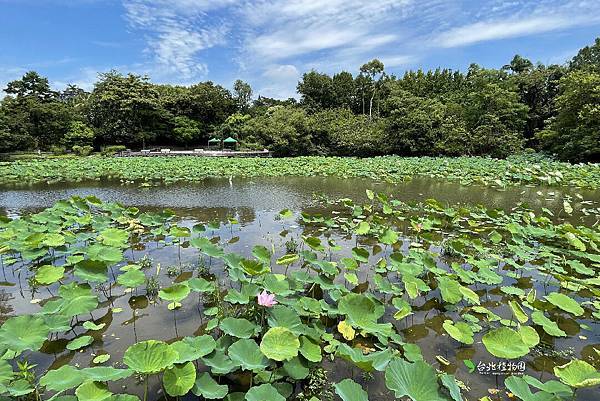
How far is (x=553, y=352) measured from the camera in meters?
2.81

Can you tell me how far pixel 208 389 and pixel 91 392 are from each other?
58cm

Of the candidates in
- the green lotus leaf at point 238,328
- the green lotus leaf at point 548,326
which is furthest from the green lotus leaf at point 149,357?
the green lotus leaf at point 548,326

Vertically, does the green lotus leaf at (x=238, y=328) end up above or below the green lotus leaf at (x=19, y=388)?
above

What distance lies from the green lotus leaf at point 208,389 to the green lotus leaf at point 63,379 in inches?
24.1

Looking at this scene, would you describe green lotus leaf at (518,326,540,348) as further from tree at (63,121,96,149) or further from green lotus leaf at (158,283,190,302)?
tree at (63,121,96,149)

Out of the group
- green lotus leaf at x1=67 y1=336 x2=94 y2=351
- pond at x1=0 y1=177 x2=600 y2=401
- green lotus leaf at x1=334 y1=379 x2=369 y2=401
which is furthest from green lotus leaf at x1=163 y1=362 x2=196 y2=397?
green lotus leaf at x1=67 y1=336 x2=94 y2=351

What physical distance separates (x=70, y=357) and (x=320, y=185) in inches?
410

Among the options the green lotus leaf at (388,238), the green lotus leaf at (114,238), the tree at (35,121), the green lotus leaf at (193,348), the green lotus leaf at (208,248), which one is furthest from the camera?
the tree at (35,121)

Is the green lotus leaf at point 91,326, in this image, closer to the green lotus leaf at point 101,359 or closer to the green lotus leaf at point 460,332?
the green lotus leaf at point 101,359

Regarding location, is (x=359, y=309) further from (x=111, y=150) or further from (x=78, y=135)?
(x=78, y=135)

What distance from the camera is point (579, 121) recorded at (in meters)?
19.2

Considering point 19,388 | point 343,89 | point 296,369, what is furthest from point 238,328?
point 343,89

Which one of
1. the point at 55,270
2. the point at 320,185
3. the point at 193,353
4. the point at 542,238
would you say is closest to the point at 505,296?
the point at 542,238

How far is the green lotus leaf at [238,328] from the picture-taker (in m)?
2.37
